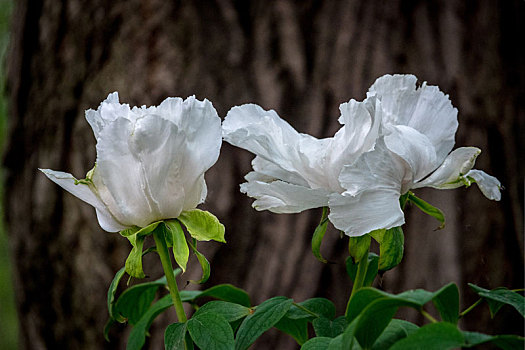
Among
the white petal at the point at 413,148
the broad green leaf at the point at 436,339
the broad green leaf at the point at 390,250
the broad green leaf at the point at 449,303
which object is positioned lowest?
the broad green leaf at the point at 436,339

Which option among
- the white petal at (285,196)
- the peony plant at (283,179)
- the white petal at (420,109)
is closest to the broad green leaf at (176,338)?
the peony plant at (283,179)

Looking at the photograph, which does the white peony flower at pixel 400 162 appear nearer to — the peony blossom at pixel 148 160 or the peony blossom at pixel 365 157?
the peony blossom at pixel 365 157

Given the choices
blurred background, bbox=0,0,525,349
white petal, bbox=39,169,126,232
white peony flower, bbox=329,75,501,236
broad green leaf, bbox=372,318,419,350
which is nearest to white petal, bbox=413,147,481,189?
white peony flower, bbox=329,75,501,236

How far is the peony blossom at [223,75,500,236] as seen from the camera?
401 mm

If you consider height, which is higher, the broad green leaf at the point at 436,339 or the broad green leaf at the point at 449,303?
the broad green leaf at the point at 449,303

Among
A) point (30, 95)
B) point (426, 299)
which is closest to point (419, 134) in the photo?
point (426, 299)

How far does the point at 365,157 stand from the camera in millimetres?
394

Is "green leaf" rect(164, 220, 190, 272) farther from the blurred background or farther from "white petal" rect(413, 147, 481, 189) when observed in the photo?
the blurred background

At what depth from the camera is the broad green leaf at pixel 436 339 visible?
312mm

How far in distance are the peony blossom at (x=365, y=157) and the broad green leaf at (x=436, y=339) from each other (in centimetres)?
9

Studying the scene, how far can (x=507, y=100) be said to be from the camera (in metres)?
1.09

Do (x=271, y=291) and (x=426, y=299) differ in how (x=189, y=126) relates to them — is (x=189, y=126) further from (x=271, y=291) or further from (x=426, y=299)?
(x=271, y=291)

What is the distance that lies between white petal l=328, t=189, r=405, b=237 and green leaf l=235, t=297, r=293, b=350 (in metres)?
0.07

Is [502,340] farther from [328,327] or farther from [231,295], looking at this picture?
[231,295]
